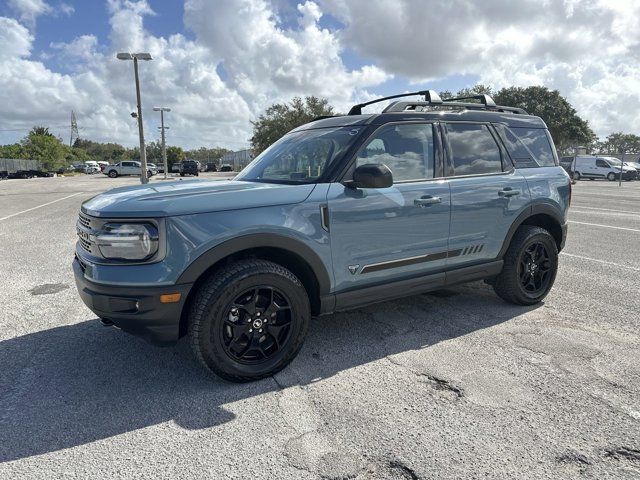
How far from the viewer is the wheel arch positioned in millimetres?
2797

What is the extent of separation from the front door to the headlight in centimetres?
119

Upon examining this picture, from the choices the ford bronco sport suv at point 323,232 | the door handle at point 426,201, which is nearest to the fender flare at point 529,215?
the ford bronco sport suv at point 323,232

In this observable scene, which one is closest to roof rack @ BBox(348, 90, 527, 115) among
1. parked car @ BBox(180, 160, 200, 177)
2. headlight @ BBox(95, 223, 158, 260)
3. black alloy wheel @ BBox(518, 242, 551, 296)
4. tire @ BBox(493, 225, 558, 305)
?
tire @ BBox(493, 225, 558, 305)

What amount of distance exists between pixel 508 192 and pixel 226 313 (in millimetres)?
2762

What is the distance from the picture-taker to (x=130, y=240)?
269 cm

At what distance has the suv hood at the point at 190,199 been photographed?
2734 millimetres

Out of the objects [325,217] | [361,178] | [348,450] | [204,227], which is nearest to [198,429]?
[348,450]

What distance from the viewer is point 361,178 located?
122 inches

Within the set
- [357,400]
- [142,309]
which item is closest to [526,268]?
[357,400]

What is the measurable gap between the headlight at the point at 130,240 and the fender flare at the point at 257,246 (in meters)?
0.26

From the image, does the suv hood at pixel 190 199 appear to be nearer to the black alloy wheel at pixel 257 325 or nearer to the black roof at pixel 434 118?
the black alloy wheel at pixel 257 325

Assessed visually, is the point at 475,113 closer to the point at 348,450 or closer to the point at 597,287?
the point at 597,287

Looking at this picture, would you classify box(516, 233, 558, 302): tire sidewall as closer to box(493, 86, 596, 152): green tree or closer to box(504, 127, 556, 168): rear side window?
box(504, 127, 556, 168): rear side window

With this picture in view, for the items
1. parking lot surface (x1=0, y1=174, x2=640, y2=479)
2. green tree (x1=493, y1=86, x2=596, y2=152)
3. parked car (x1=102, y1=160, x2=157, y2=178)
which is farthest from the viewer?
parked car (x1=102, y1=160, x2=157, y2=178)
